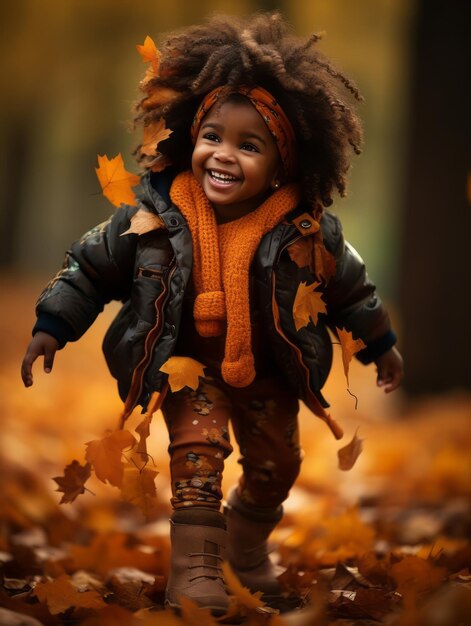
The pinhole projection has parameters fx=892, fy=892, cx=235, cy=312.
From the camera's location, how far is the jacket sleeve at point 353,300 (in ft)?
11.0

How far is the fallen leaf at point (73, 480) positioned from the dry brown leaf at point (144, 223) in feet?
2.79

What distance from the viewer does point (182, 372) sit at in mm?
3072

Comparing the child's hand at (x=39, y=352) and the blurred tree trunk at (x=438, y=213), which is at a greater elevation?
the blurred tree trunk at (x=438, y=213)

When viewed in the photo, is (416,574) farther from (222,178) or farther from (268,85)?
(268,85)

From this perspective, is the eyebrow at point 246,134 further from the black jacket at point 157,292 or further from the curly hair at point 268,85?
the black jacket at point 157,292

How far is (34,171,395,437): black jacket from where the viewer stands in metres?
3.10

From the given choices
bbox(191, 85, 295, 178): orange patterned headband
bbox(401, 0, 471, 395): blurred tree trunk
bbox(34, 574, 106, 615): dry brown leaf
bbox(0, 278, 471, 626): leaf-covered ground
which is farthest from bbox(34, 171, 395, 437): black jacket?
bbox(401, 0, 471, 395): blurred tree trunk

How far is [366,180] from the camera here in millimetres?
22797

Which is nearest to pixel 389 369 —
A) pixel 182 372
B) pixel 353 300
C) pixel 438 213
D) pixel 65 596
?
pixel 353 300

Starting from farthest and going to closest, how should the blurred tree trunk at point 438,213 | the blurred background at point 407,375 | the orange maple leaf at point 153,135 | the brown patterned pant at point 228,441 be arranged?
the blurred tree trunk at point 438,213, the blurred background at point 407,375, the orange maple leaf at point 153,135, the brown patterned pant at point 228,441

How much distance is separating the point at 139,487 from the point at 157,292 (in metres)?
0.68

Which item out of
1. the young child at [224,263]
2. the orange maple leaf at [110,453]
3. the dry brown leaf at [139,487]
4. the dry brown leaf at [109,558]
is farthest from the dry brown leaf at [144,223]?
the dry brown leaf at [109,558]

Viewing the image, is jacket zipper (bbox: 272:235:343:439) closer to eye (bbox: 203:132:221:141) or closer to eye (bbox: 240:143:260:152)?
eye (bbox: 240:143:260:152)

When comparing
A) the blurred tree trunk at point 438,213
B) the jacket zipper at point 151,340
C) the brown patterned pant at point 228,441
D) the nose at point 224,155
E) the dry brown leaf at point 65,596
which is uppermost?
the blurred tree trunk at point 438,213
